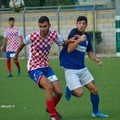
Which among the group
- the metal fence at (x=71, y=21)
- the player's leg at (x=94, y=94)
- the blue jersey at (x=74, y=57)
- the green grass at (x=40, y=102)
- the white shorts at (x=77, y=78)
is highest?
the metal fence at (x=71, y=21)

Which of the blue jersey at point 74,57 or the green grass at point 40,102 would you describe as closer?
the blue jersey at point 74,57

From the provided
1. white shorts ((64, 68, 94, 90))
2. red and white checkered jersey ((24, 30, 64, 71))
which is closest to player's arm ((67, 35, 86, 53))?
red and white checkered jersey ((24, 30, 64, 71))

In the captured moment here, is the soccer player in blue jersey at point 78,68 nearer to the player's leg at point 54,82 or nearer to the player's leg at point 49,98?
the player's leg at point 54,82

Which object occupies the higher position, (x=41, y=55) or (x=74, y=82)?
(x=41, y=55)

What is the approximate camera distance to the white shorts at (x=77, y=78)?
9.40 meters

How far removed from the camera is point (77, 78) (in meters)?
9.43

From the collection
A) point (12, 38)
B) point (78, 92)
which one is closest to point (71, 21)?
point (12, 38)

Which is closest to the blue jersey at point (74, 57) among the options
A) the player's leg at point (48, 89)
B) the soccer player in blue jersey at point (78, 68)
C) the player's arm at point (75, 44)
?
the soccer player in blue jersey at point (78, 68)

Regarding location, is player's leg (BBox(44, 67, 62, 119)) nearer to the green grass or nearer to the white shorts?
the white shorts

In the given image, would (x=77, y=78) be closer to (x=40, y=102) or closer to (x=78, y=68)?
(x=78, y=68)

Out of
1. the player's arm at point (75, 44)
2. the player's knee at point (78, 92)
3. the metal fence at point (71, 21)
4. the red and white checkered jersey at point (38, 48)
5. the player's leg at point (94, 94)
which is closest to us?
the player's arm at point (75, 44)

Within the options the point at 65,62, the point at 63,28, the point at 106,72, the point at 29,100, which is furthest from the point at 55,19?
the point at 65,62

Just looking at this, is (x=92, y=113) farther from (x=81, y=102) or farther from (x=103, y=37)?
(x=103, y=37)

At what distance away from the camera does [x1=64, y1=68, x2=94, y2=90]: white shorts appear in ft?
30.8
